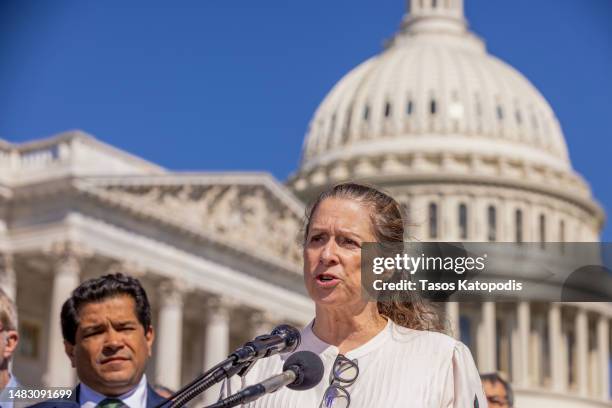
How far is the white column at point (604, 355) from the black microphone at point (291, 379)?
351 ft

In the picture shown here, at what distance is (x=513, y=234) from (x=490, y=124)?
9.45 m

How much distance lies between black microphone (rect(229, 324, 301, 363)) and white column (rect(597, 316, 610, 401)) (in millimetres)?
106760

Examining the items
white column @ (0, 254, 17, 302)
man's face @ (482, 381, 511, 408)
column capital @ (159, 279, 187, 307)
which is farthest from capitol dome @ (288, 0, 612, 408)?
man's face @ (482, 381, 511, 408)

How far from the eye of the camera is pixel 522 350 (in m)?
105

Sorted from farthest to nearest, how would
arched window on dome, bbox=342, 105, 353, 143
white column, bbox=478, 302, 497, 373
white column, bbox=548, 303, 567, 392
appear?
arched window on dome, bbox=342, 105, 353, 143 → white column, bbox=548, 303, 567, 392 → white column, bbox=478, 302, 497, 373

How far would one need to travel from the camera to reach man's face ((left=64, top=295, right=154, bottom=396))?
8.01 m

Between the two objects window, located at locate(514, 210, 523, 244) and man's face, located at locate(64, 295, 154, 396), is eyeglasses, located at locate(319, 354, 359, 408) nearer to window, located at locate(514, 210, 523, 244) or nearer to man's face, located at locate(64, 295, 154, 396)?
man's face, located at locate(64, 295, 154, 396)

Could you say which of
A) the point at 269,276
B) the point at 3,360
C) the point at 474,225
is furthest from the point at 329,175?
the point at 3,360

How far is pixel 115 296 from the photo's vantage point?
8.17 m

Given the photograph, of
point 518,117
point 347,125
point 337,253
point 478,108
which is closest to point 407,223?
point 337,253

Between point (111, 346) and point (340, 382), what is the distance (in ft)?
6.65

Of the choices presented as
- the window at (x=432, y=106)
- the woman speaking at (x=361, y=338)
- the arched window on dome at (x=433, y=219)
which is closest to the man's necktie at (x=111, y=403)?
the woman speaking at (x=361, y=338)

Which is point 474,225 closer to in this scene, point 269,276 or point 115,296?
point 269,276

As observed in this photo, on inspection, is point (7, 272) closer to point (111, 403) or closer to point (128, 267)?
point (128, 267)
